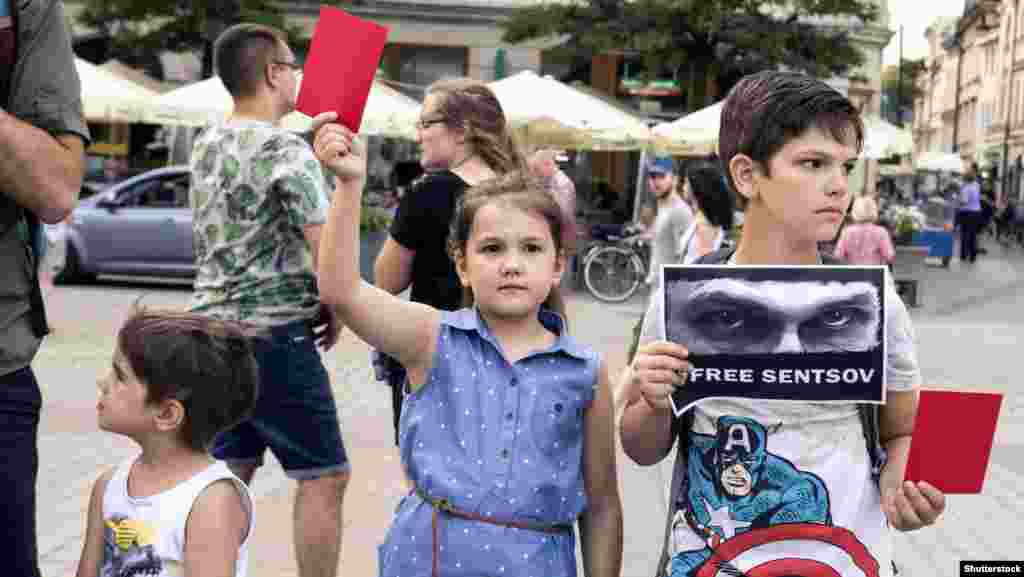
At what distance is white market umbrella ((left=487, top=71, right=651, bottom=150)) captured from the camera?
781 inches

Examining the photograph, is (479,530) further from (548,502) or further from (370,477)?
(370,477)

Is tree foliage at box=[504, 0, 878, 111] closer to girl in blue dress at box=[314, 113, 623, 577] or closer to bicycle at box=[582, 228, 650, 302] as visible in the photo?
bicycle at box=[582, 228, 650, 302]

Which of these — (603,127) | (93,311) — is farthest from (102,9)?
(93,311)

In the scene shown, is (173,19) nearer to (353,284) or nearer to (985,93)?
(353,284)

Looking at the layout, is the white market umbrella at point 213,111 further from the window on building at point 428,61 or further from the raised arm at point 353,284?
the raised arm at point 353,284

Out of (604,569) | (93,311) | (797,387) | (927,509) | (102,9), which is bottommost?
(93,311)

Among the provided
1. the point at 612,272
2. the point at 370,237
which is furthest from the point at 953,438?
the point at 612,272

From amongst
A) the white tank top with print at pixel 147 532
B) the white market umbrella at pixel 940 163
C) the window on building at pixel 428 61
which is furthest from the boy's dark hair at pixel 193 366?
the white market umbrella at pixel 940 163

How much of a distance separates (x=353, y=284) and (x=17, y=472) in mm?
719

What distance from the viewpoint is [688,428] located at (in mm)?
2775

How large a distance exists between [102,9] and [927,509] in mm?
30169

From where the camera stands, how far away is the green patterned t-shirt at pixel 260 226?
4477 millimetres

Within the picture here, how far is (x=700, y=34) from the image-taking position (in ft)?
95.3

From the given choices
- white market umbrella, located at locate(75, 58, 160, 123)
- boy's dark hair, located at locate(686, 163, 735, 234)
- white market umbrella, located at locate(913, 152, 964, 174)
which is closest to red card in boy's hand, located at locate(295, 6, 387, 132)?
boy's dark hair, located at locate(686, 163, 735, 234)
